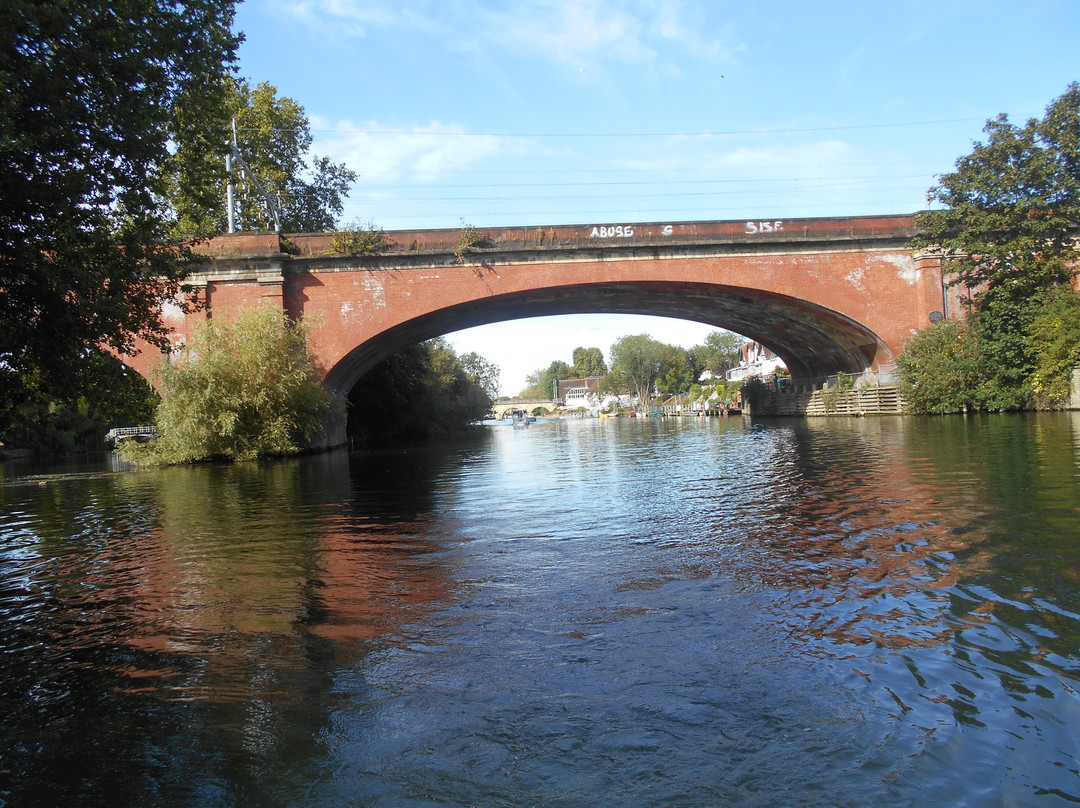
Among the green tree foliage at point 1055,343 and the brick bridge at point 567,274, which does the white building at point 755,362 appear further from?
the green tree foliage at point 1055,343

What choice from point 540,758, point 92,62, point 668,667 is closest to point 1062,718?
point 668,667

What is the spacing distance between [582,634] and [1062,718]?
2521mm

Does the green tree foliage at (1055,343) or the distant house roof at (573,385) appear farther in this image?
the distant house roof at (573,385)

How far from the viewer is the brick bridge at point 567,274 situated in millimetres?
27422

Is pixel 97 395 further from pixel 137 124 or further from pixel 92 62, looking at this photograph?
pixel 92 62

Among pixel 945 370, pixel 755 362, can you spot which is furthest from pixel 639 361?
pixel 945 370

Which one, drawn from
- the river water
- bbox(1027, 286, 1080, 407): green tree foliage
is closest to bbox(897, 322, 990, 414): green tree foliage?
bbox(1027, 286, 1080, 407): green tree foliage

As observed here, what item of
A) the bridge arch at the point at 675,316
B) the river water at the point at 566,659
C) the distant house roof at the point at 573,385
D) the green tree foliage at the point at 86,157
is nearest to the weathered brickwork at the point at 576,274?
the bridge arch at the point at 675,316

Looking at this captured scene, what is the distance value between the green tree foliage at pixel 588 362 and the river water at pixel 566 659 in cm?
16968

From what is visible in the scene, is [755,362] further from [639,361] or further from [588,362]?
[588,362]

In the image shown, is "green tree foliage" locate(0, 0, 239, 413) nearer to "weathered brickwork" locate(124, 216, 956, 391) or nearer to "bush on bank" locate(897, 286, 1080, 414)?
"weathered brickwork" locate(124, 216, 956, 391)

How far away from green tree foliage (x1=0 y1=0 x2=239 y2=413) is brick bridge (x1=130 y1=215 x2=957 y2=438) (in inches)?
637

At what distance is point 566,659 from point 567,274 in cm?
2521

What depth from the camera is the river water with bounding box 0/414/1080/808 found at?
3.09m
